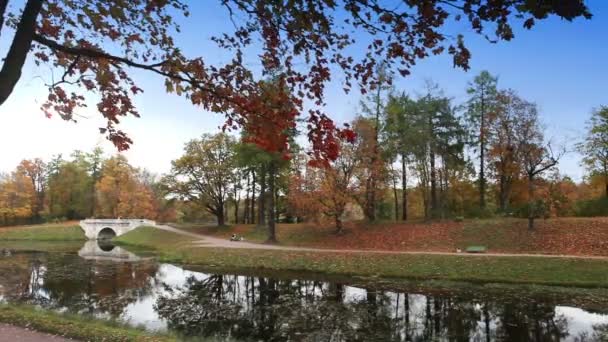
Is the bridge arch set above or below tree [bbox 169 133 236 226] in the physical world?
below

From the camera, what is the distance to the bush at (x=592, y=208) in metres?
30.8

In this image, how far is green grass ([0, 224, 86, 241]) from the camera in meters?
50.2

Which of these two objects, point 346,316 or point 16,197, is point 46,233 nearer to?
point 16,197

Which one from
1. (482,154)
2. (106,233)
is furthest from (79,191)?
(482,154)

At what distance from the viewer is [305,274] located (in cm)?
2183

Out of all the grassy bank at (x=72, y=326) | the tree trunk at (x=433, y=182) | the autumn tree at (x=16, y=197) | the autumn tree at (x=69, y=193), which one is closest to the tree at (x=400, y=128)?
the tree trunk at (x=433, y=182)

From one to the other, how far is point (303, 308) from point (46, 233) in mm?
47678

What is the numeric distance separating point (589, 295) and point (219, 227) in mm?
37293

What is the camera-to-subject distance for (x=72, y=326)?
9273 millimetres

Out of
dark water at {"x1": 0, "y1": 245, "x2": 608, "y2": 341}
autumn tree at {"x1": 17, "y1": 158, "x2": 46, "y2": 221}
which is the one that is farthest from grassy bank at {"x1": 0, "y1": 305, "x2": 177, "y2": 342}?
autumn tree at {"x1": 17, "y1": 158, "x2": 46, "y2": 221}

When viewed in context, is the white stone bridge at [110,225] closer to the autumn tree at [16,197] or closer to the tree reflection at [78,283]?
the autumn tree at [16,197]

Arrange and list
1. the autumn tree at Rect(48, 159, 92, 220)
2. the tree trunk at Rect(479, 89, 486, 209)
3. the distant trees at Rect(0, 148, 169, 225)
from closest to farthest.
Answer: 1. the tree trunk at Rect(479, 89, 486, 209)
2. the distant trees at Rect(0, 148, 169, 225)
3. the autumn tree at Rect(48, 159, 92, 220)

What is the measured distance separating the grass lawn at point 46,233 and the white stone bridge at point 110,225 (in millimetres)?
853

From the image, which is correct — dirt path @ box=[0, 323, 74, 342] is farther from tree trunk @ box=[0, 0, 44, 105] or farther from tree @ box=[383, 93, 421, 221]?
tree @ box=[383, 93, 421, 221]
